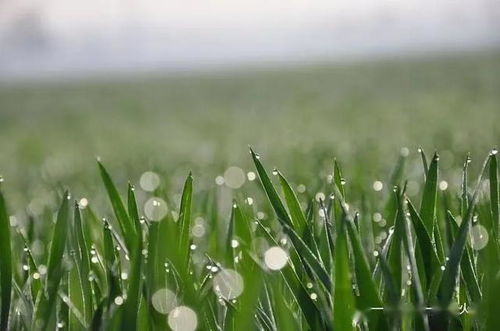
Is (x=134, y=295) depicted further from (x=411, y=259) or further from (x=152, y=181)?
(x=152, y=181)

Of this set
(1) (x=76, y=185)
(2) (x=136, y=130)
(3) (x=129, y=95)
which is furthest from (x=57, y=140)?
(3) (x=129, y=95)

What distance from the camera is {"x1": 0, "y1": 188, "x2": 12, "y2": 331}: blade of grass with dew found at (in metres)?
0.66

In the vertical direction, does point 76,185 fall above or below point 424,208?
below

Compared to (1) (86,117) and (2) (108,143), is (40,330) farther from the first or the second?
(1) (86,117)

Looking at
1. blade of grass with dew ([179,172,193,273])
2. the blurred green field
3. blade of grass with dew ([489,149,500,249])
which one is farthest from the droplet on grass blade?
the blurred green field

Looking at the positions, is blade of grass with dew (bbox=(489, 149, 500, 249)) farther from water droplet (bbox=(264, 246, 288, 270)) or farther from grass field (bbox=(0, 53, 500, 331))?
water droplet (bbox=(264, 246, 288, 270))

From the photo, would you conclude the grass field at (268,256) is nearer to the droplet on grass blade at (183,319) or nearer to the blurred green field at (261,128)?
the droplet on grass blade at (183,319)

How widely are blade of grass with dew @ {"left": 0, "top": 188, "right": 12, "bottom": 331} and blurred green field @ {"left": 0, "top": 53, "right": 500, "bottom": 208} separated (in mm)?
657

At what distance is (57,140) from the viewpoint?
7.42 metres

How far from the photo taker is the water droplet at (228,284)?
633 millimetres

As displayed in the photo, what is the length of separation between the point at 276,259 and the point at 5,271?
26 cm

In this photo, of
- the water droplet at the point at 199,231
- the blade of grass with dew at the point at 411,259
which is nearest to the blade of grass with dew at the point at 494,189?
the blade of grass with dew at the point at 411,259

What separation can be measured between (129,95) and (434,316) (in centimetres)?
1536

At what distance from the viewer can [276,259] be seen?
0.63m
